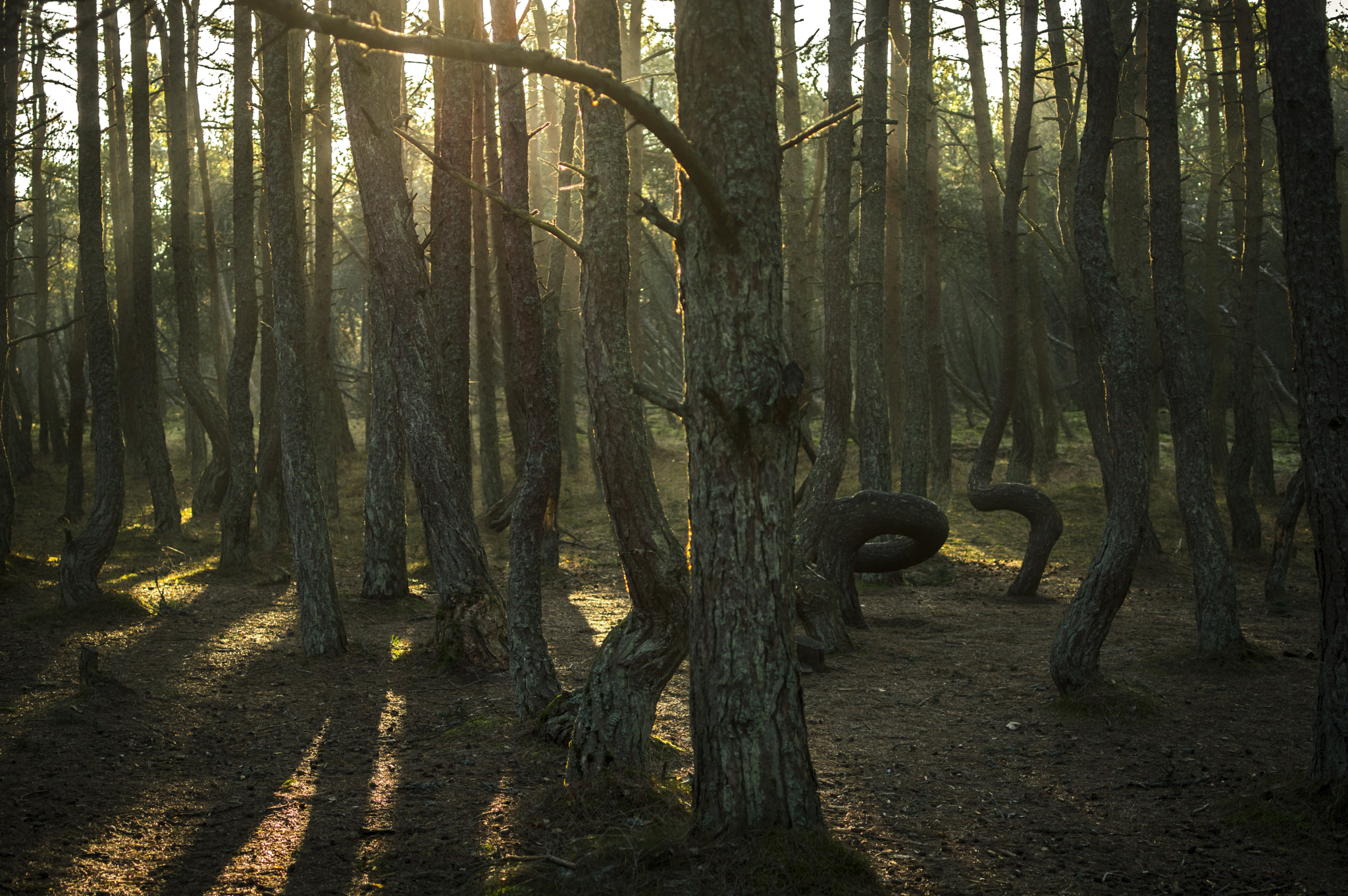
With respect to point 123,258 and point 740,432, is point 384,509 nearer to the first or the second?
point 740,432

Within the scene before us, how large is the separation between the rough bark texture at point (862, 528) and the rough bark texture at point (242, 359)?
24.7 feet

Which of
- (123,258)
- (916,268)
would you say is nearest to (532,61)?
(916,268)

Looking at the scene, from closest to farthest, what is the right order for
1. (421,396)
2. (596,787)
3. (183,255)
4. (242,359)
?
(596,787) < (421,396) < (242,359) < (183,255)

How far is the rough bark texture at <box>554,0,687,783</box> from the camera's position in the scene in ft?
16.5

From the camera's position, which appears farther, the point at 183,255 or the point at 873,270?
the point at 183,255

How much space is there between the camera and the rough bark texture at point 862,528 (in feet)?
31.2

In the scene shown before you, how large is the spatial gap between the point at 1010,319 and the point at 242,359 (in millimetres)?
11128

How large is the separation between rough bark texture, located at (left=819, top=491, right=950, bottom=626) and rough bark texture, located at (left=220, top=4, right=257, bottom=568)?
297 inches

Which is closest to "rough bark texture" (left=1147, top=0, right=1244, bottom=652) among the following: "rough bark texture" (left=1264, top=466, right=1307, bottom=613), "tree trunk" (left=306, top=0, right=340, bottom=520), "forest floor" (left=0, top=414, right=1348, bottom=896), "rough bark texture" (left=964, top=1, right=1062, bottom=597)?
"forest floor" (left=0, top=414, right=1348, bottom=896)

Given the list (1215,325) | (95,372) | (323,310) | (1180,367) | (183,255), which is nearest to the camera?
(1180,367)

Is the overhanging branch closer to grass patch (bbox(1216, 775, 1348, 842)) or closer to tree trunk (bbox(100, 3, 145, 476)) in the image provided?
grass patch (bbox(1216, 775, 1348, 842))

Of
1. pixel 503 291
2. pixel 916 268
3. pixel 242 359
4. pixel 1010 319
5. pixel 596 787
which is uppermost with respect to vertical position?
pixel 916 268

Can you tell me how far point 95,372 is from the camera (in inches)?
388

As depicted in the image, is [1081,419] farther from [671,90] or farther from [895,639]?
[895,639]
